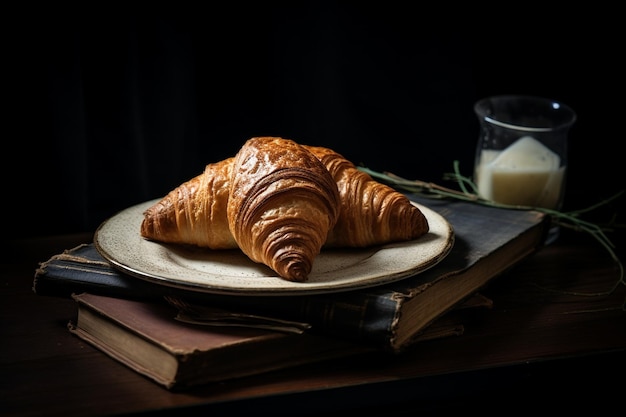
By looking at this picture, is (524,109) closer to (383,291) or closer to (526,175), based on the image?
(526,175)

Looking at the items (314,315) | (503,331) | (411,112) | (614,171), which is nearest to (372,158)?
(411,112)

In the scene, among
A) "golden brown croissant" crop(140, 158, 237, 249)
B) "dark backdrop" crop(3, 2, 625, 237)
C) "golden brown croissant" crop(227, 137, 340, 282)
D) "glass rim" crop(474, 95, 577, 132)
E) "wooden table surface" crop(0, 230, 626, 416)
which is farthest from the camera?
"glass rim" crop(474, 95, 577, 132)

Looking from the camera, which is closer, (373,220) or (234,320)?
(234,320)

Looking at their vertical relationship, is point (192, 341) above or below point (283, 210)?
below

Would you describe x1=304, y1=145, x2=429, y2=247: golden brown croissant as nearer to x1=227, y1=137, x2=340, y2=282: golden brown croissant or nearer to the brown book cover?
x1=227, y1=137, x2=340, y2=282: golden brown croissant

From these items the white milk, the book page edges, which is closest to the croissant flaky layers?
the book page edges

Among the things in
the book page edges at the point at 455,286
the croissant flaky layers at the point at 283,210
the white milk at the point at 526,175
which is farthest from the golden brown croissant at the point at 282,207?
the white milk at the point at 526,175

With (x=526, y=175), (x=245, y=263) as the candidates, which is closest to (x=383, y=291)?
(x=245, y=263)
